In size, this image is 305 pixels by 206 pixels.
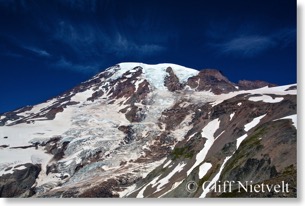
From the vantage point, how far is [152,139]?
57188mm

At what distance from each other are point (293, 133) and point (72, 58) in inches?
368

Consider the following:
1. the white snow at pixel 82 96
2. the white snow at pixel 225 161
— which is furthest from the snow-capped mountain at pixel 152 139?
the white snow at pixel 82 96

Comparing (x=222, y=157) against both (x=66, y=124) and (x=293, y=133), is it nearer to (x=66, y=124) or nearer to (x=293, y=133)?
(x=293, y=133)

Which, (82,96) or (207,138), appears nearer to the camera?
(207,138)

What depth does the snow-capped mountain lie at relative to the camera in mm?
18359

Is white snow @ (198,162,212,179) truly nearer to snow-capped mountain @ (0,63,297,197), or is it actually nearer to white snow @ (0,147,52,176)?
snow-capped mountain @ (0,63,297,197)

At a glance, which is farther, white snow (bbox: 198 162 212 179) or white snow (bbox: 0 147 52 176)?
white snow (bbox: 0 147 52 176)

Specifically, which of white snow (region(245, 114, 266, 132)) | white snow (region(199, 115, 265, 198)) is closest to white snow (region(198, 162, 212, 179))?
white snow (region(199, 115, 265, 198))

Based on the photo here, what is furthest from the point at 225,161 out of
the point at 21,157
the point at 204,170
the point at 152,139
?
the point at 21,157

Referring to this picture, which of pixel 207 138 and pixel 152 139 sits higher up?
pixel 152 139

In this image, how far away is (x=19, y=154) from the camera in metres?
54.4

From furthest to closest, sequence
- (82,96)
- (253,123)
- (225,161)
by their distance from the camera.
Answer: (82,96) < (253,123) < (225,161)

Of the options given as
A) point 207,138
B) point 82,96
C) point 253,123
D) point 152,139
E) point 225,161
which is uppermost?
point 82,96

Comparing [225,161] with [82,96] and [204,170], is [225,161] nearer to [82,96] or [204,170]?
[204,170]
